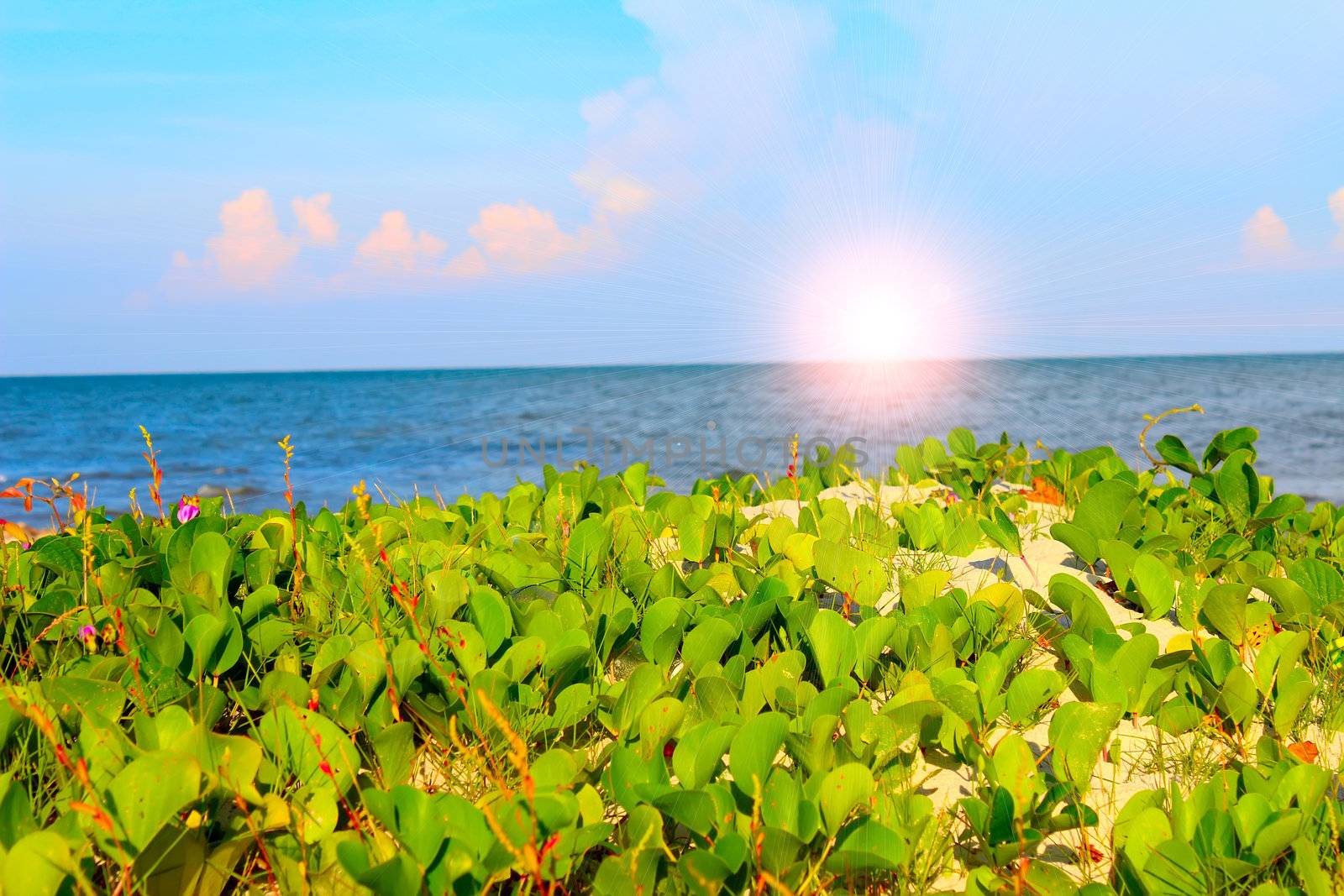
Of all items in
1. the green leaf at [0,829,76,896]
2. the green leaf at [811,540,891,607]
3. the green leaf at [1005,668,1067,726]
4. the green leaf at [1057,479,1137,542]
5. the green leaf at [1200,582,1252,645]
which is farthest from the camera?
the green leaf at [1057,479,1137,542]

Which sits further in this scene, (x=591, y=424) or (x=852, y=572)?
(x=591, y=424)

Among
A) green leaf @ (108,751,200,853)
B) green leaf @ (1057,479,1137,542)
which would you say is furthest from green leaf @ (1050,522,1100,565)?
green leaf @ (108,751,200,853)

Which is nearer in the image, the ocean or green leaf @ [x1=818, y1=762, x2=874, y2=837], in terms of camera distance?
green leaf @ [x1=818, y1=762, x2=874, y2=837]

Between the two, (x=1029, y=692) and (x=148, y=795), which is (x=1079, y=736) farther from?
(x=148, y=795)

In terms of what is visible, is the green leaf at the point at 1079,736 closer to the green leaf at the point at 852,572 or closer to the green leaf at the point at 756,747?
the green leaf at the point at 756,747

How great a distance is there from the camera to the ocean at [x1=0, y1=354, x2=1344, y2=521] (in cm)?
1627

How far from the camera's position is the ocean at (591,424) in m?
16.3

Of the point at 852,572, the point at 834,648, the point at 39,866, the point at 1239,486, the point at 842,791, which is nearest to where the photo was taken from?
the point at 39,866

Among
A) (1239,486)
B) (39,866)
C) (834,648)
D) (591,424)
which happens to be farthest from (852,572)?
(591,424)

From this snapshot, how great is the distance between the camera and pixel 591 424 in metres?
28.4

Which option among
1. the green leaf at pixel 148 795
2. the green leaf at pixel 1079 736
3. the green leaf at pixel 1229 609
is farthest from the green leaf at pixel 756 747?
the green leaf at pixel 1229 609

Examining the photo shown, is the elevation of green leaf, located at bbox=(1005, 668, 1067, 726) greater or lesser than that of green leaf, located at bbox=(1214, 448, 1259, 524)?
lesser

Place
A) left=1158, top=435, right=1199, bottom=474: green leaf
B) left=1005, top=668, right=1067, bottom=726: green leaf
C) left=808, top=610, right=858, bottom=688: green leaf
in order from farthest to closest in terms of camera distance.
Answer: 1. left=1158, top=435, right=1199, bottom=474: green leaf
2. left=808, top=610, right=858, bottom=688: green leaf
3. left=1005, top=668, right=1067, bottom=726: green leaf

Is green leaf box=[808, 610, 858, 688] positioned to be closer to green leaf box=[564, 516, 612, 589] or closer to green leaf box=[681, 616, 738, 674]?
green leaf box=[681, 616, 738, 674]
